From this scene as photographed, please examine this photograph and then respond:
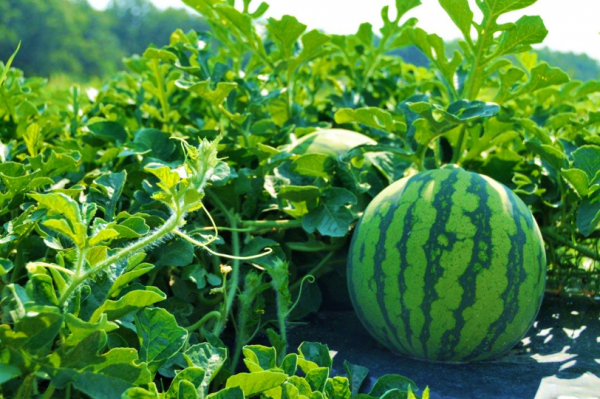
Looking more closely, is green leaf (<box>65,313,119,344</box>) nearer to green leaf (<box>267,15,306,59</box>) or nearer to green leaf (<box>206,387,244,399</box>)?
green leaf (<box>206,387,244,399</box>)

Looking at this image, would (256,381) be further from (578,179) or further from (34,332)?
(578,179)

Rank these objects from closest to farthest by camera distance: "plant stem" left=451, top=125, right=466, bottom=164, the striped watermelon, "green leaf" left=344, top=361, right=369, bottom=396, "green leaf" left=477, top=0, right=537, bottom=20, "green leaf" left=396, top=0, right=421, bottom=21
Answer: "green leaf" left=344, top=361, right=369, bottom=396
the striped watermelon
"green leaf" left=477, top=0, right=537, bottom=20
"plant stem" left=451, top=125, right=466, bottom=164
"green leaf" left=396, top=0, right=421, bottom=21

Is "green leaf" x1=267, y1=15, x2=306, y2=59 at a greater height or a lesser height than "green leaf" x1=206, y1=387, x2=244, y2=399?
greater

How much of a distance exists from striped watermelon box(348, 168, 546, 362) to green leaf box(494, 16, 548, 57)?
0.39 metres

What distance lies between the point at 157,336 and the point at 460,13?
46.8 inches

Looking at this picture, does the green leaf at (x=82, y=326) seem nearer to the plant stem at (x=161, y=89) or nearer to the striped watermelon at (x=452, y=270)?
the striped watermelon at (x=452, y=270)

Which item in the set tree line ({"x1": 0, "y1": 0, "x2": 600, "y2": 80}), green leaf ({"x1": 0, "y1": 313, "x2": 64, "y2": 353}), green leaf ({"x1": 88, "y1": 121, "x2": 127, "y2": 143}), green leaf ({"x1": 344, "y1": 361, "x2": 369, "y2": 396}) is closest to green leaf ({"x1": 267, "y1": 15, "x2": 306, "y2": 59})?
green leaf ({"x1": 88, "y1": 121, "x2": 127, "y2": 143})

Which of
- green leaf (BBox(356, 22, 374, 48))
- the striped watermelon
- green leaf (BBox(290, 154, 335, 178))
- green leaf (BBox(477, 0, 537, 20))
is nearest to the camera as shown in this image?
the striped watermelon

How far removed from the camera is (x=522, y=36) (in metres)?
1.76

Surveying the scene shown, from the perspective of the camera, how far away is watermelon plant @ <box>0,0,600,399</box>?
109cm

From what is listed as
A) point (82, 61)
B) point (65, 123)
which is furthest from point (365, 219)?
point (82, 61)

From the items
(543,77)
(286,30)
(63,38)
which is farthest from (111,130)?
(63,38)

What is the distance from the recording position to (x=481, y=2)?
1.73 meters

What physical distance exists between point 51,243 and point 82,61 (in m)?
58.5
